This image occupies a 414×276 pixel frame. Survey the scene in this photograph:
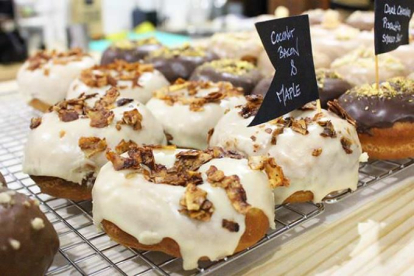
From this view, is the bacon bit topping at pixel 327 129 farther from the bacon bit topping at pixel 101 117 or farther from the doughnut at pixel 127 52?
the doughnut at pixel 127 52

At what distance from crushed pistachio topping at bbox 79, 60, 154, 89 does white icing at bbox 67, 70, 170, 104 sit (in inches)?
0.6

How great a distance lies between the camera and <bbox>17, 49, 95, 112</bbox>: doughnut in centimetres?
243

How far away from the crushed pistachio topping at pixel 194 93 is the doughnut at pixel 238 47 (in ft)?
2.64

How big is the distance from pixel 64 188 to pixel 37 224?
45 centimetres

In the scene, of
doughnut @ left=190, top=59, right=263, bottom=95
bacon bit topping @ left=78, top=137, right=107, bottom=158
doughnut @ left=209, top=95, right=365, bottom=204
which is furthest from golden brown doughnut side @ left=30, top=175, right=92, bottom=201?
doughnut @ left=190, top=59, right=263, bottom=95

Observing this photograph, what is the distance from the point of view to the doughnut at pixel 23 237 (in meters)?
1.04

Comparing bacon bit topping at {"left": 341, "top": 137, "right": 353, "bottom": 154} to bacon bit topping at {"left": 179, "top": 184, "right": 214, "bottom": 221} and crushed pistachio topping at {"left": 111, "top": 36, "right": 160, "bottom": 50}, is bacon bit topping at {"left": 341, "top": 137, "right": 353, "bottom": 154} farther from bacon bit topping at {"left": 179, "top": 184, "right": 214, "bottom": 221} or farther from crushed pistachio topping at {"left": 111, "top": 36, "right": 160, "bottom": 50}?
crushed pistachio topping at {"left": 111, "top": 36, "right": 160, "bottom": 50}

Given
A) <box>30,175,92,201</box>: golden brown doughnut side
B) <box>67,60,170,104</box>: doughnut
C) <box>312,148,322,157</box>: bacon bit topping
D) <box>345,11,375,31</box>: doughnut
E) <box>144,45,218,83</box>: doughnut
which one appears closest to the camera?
<box>312,148,322,157</box>: bacon bit topping

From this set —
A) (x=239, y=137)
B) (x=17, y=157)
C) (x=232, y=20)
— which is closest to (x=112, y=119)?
(x=239, y=137)

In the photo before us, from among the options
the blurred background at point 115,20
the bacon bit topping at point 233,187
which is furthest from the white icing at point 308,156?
the blurred background at point 115,20

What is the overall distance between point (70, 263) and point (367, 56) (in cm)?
167

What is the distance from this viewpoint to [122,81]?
219cm

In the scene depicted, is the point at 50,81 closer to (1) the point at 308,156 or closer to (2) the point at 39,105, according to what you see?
(2) the point at 39,105

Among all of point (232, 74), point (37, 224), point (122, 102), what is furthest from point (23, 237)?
point (232, 74)
